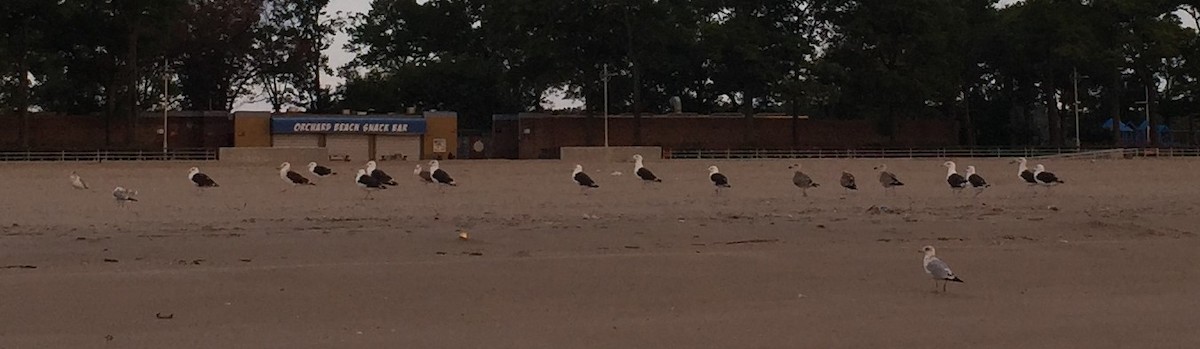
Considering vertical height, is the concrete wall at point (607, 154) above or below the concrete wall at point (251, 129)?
below

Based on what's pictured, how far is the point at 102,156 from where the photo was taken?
54344 millimetres

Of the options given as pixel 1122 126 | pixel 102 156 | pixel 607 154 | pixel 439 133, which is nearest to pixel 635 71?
pixel 439 133

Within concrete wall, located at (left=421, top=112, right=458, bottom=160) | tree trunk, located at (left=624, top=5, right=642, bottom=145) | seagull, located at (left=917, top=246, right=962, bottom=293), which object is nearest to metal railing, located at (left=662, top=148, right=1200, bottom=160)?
tree trunk, located at (left=624, top=5, right=642, bottom=145)

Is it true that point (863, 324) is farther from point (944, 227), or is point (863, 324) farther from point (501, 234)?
point (944, 227)

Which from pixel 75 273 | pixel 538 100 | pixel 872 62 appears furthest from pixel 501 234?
pixel 538 100

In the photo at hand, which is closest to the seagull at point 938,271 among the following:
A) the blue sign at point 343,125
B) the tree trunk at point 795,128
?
the blue sign at point 343,125

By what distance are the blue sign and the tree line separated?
7.48m

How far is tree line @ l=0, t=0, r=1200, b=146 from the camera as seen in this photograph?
6347cm

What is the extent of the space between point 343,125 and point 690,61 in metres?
21.6

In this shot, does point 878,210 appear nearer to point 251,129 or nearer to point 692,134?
point 251,129

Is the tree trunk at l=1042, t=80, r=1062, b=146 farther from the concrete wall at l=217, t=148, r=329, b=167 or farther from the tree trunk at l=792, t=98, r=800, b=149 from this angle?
the concrete wall at l=217, t=148, r=329, b=167

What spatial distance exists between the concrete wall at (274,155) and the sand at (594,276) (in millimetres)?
26306

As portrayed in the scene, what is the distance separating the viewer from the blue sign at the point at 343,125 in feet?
215

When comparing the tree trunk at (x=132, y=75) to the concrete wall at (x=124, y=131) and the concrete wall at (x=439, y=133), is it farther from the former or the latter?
the concrete wall at (x=439, y=133)
